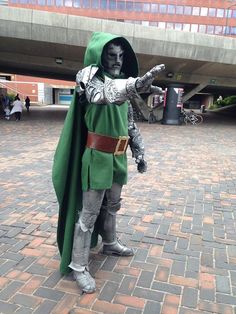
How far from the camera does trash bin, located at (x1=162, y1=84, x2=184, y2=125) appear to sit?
19.7 metres

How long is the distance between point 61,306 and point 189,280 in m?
1.19

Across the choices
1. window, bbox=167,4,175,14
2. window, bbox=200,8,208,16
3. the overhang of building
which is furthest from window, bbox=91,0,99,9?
the overhang of building

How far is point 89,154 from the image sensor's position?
2.88 meters

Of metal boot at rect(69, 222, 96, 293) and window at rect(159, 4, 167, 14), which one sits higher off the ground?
window at rect(159, 4, 167, 14)

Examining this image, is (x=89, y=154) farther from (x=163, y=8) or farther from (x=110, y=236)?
(x=163, y=8)

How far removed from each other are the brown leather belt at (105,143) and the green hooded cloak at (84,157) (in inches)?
1.5

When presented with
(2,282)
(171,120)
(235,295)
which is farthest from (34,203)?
(171,120)

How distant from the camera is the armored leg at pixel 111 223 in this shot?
3162 millimetres

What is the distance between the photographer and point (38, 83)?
5022cm

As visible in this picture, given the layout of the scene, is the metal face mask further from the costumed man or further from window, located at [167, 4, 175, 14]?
window, located at [167, 4, 175, 14]

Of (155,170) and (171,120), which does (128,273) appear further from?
(171,120)

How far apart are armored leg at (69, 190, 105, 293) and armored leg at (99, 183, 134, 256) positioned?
207mm

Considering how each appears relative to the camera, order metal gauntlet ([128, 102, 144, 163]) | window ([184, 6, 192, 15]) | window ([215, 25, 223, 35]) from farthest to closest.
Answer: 1. window ([215, 25, 223, 35])
2. window ([184, 6, 192, 15])
3. metal gauntlet ([128, 102, 144, 163])

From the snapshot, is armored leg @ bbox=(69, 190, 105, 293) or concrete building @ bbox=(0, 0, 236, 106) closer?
armored leg @ bbox=(69, 190, 105, 293)
